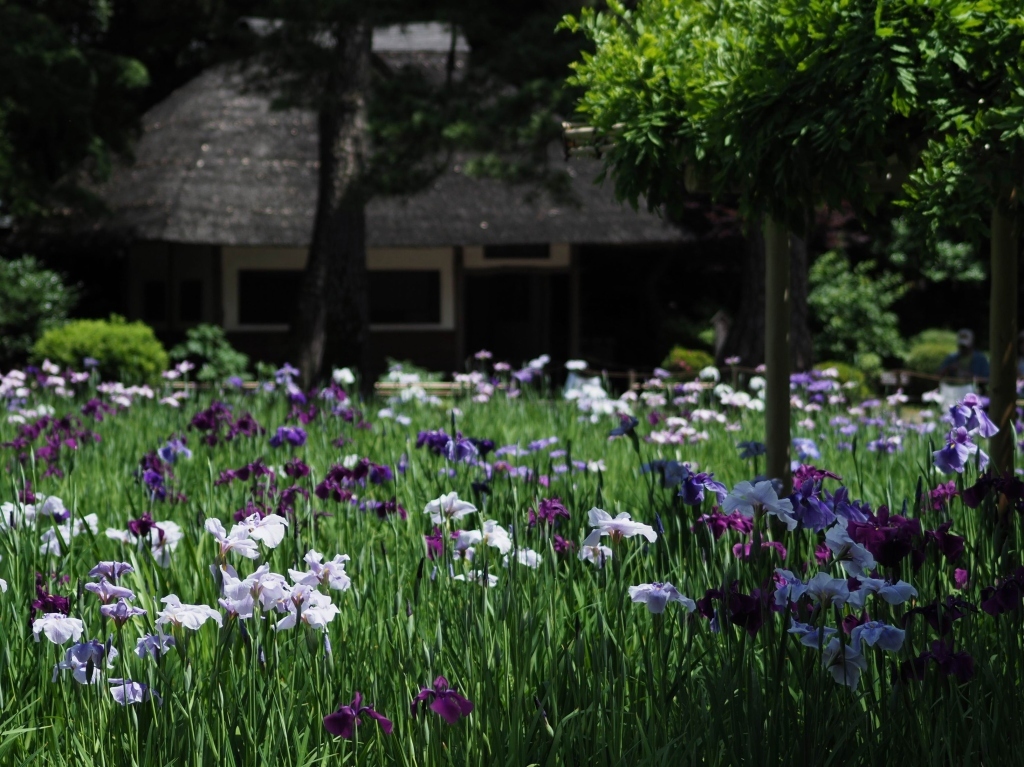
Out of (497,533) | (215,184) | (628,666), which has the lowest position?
(628,666)

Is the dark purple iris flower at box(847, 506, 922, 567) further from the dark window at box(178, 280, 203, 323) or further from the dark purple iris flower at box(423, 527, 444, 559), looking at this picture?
the dark window at box(178, 280, 203, 323)

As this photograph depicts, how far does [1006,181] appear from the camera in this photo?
3725mm

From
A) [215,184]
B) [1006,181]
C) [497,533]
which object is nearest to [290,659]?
[497,533]

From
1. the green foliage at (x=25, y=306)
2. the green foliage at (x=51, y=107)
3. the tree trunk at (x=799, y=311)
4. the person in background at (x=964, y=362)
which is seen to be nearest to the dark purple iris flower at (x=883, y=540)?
the person in background at (x=964, y=362)

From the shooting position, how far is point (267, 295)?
20.5 m

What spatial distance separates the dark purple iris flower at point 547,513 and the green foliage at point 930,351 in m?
16.9

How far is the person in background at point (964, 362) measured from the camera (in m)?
12.3

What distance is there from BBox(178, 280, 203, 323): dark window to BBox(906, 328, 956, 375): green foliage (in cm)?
1205

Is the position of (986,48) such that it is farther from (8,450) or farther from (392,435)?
(8,450)

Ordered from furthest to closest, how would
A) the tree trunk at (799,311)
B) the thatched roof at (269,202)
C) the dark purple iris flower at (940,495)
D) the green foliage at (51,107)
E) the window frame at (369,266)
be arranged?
the window frame at (369,266), the thatched roof at (269,202), the green foliage at (51,107), the tree trunk at (799,311), the dark purple iris flower at (940,495)

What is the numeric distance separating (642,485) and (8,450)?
10.8 feet

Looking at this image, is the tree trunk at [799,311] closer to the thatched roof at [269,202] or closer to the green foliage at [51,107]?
the thatched roof at [269,202]

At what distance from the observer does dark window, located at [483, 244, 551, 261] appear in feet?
68.2

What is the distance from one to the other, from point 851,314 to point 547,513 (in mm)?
18166
